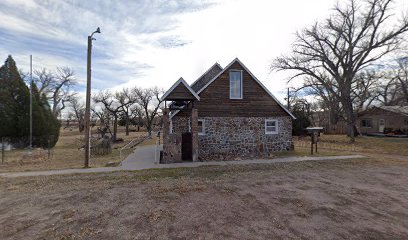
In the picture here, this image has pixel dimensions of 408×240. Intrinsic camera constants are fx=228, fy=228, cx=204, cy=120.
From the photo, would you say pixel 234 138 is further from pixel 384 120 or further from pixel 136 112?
pixel 136 112

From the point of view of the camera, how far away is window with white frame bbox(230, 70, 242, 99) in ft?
54.8

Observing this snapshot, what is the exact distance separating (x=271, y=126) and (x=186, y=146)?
6.96 meters

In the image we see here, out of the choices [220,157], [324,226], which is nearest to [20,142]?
[220,157]

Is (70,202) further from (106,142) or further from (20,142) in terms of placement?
(20,142)

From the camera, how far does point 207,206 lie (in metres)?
6.46

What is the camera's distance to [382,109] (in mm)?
38438

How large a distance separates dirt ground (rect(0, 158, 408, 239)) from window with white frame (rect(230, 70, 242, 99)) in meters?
7.39

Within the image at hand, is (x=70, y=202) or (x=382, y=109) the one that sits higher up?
(x=382, y=109)

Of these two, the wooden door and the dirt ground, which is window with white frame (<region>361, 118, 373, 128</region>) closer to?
the dirt ground

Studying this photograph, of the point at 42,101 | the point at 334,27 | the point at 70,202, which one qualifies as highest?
the point at 334,27

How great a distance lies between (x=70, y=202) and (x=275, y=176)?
26.1 ft

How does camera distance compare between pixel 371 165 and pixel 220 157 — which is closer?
pixel 371 165

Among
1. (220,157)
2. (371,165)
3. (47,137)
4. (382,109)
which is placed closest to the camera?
(371,165)

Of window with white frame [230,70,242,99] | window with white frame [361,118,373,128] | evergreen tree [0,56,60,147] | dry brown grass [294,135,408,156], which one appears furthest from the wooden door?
window with white frame [361,118,373,128]
